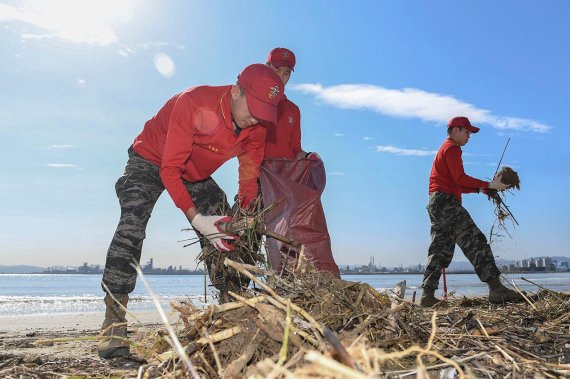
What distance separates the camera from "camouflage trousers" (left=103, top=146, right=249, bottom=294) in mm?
3505

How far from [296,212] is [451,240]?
3282 mm

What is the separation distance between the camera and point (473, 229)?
233 inches

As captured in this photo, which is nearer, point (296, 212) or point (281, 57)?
point (296, 212)

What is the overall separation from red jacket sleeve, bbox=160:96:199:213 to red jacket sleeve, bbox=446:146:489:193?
12.3 feet

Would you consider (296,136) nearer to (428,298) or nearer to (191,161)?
(191,161)

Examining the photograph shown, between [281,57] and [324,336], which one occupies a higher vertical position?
[281,57]

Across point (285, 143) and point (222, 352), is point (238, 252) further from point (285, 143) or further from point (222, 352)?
point (285, 143)

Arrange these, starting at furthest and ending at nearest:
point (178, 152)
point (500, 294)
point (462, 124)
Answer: point (462, 124) → point (500, 294) → point (178, 152)

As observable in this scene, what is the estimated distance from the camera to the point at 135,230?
142 inches

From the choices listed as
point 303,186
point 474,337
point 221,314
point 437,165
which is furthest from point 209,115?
point 437,165

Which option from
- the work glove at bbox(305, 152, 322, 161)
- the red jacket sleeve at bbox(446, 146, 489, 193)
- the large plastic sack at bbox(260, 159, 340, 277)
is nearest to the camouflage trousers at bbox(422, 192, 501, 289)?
the red jacket sleeve at bbox(446, 146, 489, 193)

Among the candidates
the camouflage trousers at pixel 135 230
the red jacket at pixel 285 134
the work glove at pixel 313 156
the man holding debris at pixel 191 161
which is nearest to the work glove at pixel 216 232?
the man holding debris at pixel 191 161

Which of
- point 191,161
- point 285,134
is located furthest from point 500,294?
point 191,161

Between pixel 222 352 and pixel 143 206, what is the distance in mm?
1970
